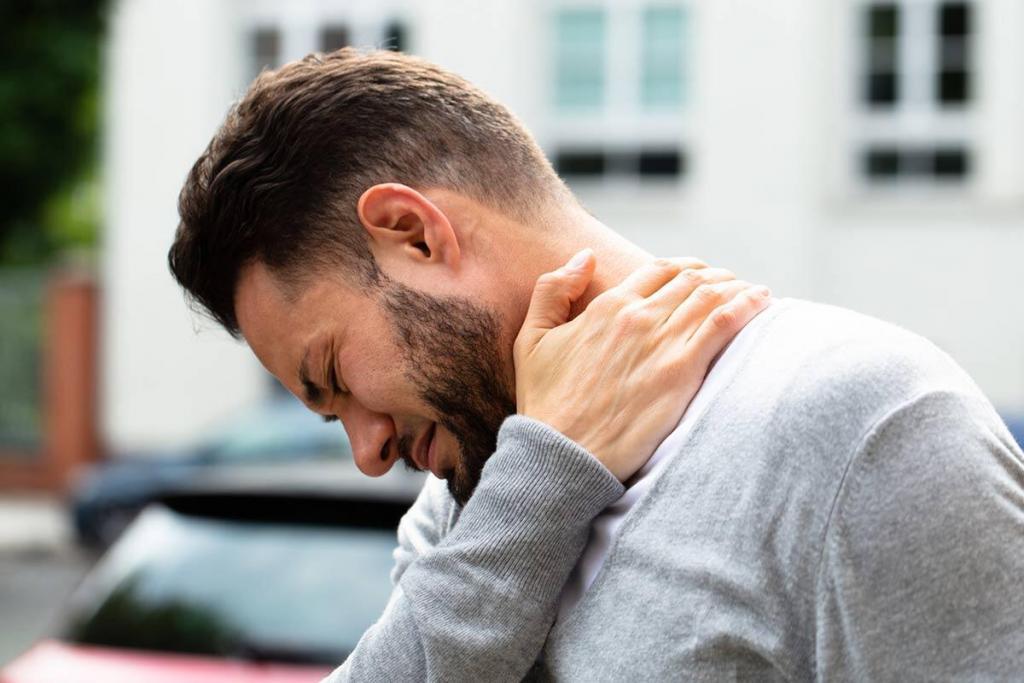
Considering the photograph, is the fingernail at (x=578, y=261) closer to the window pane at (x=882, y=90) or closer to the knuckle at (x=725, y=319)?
the knuckle at (x=725, y=319)

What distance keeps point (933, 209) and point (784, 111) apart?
66.7 inches

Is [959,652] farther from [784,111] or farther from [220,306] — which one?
[784,111]

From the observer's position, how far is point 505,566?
166 cm

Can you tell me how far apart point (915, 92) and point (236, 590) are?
12609mm

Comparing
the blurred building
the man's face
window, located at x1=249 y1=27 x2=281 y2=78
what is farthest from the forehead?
window, located at x1=249 y1=27 x2=281 y2=78

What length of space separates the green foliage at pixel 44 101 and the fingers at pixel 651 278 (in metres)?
17.6

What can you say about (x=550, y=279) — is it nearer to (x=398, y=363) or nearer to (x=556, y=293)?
(x=556, y=293)

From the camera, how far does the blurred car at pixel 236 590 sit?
3.72 m

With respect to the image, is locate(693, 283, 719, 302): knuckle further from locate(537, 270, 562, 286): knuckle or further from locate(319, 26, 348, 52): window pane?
locate(319, 26, 348, 52): window pane

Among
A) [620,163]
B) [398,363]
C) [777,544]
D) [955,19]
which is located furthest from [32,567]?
[777,544]

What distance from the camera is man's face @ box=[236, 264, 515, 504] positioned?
6.04ft

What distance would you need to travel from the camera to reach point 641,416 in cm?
169

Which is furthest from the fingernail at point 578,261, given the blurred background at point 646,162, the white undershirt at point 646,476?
the blurred background at point 646,162

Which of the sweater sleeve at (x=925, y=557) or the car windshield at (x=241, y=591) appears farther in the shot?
the car windshield at (x=241, y=591)
